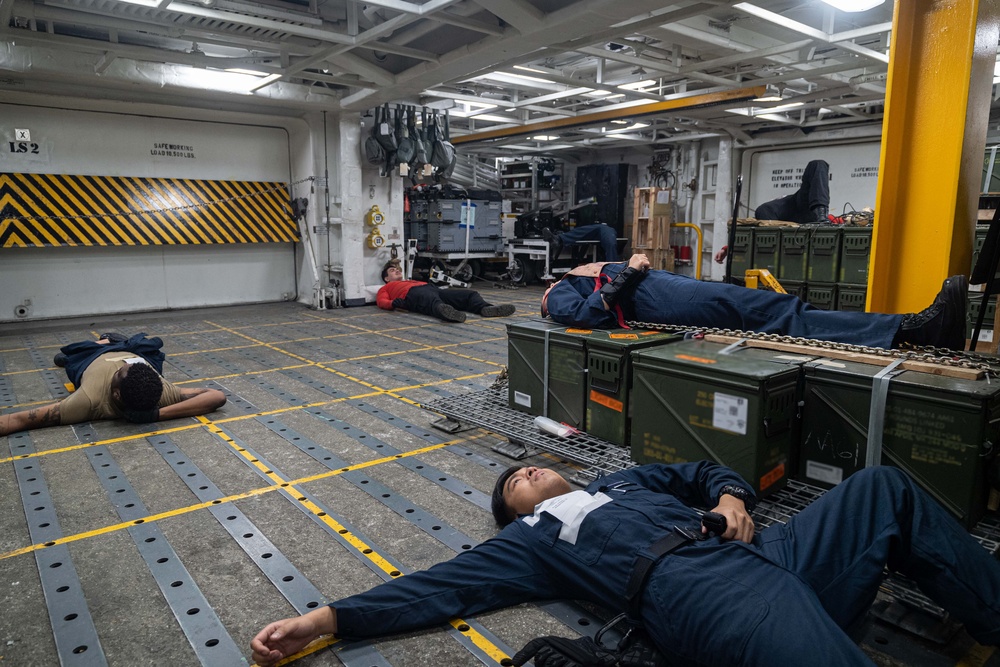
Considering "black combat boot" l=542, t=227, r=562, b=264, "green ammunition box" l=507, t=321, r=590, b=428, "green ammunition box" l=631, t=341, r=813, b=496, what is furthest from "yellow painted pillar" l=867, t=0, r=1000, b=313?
"black combat boot" l=542, t=227, r=562, b=264

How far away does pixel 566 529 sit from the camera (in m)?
2.33

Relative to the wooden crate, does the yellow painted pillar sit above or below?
above

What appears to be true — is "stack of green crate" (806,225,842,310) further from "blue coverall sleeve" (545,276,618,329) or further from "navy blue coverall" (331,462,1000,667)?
"navy blue coverall" (331,462,1000,667)

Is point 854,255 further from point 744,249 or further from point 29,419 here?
point 29,419

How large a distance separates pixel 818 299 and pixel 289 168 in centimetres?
917

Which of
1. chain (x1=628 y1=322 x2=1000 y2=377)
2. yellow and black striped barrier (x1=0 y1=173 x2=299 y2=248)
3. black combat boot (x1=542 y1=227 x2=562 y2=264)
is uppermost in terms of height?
yellow and black striped barrier (x1=0 y1=173 x2=299 y2=248)

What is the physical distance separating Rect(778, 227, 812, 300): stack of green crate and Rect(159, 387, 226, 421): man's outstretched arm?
8.34 m

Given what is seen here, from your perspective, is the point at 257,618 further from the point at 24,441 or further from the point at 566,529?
the point at 24,441

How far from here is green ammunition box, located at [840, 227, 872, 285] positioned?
9172mm

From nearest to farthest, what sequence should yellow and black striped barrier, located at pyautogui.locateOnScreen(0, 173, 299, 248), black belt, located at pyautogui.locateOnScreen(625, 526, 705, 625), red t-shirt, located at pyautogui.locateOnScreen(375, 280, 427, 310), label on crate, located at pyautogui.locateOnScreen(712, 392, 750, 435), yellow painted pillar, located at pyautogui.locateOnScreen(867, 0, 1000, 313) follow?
black belt, located at pyautogui.locateOnScreen(625, 526, 705, 625) → label on crate, located at pyautogui.locateOnScreen(712, 392, 750, 435) → yellow painted pillar, located at pyautogui.locateOnScreen(867, 0, 1000, 313) → yellow and black striped barrier, located at pyautogui.locateOnScreen(0, 173, 299, 248) → red t-shirt, located at pyautogui.locateOnScreen(375, 280, 427, 310)

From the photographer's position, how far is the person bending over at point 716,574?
6.05 ft

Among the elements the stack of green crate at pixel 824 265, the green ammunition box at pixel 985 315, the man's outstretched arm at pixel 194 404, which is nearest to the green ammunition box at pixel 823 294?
the stack of green crate at pixel 824 265

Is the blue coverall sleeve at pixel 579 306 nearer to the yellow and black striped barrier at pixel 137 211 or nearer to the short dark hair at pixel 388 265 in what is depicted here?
the short dark hair at pixel 388 265

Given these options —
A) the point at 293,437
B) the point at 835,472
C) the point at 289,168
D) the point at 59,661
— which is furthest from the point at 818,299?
the point at 59,661
